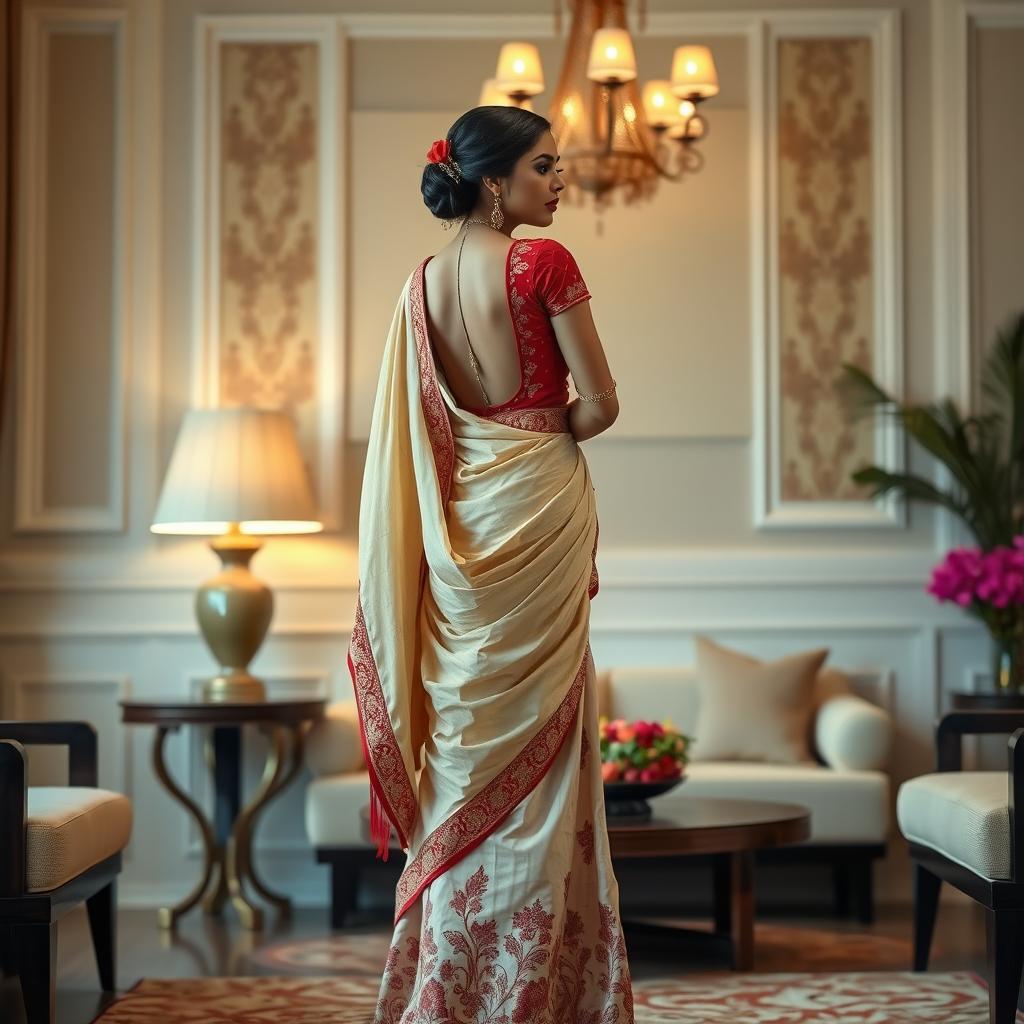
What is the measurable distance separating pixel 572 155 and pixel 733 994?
2329mm

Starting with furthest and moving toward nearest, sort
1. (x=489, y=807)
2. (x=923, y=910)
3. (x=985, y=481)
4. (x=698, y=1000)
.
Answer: (x=985, y=481) < (x=923, y=910) < (x=698, y=1000) < (x=489, y=807)

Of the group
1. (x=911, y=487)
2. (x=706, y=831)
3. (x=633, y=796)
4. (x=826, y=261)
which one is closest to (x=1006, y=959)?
(x=706, y=831)

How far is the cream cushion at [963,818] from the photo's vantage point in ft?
10.1

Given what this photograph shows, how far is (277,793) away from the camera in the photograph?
4801mm

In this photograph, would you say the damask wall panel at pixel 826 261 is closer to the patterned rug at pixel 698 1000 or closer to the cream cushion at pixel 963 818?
the cream cushion at pixel 963 818

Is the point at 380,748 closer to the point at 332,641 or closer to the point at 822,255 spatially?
the point at 332,641

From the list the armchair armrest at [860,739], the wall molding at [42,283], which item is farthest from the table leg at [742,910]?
the wall molding at [42,283]

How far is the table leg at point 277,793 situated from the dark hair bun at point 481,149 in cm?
237

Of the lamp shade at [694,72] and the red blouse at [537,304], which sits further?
the lamp shade at [694,72]

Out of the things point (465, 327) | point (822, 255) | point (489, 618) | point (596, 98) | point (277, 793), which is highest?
point (596, 98)

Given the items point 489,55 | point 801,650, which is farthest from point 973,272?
point 489,55

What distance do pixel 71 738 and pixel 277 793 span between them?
1212 millimetres

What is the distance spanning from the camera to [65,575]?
5.16 meters

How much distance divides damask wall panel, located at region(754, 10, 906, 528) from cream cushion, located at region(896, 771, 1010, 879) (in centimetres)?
168
